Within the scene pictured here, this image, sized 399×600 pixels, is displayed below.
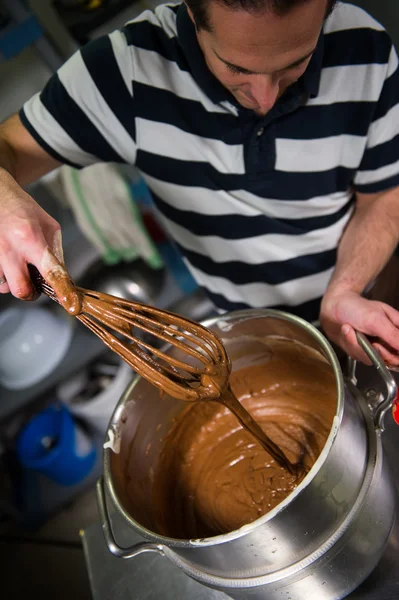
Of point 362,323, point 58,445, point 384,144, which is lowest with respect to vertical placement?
point 58,445

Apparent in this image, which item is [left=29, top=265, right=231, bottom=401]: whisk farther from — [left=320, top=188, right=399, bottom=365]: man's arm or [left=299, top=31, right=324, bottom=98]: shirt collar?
[left=299, top=31, right=324, bottom=98]: shirt collar

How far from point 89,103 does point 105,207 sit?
2.81ft

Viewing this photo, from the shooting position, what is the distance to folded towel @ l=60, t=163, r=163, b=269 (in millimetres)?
1941

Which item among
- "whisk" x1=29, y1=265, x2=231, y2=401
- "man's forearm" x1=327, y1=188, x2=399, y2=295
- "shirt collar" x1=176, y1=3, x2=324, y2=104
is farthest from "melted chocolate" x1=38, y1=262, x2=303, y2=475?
"shirt collar" x1=176, y1=3, x2=324, y2=104

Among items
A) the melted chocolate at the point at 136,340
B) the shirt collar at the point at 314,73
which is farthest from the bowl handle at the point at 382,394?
the shirt collar at the point at 314,73

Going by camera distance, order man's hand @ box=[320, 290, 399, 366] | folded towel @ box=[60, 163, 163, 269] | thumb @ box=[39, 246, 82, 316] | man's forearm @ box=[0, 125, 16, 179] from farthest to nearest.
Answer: folded towel @ box=[60, 163, 163, 269], man's forearm @ box=[0, 125, 16, 179], man's hand @ box=[320, 290, 399, 366], thumb @ box=[39, 246, 82, 316]

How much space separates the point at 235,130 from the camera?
109cm

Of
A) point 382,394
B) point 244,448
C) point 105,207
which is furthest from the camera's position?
point 105,207

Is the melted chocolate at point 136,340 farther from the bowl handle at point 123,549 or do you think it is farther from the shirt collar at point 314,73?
the shirt collar at point 314,73

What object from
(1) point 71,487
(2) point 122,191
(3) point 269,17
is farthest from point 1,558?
(3) point 269,17

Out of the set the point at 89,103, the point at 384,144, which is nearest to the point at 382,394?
the point at 384,144

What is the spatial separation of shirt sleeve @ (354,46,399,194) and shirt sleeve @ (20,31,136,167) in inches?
20.3

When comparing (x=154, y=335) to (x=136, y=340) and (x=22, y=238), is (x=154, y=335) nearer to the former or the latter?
(x=136, y=340)

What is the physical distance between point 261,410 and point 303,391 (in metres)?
0.10
